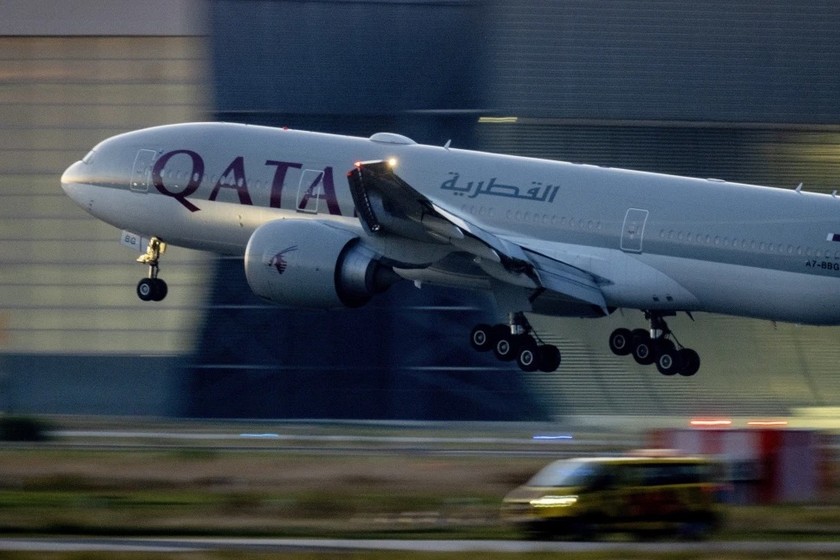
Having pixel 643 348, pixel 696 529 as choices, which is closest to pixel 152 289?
pixel 643 348

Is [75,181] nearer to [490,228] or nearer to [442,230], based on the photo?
[490,228]

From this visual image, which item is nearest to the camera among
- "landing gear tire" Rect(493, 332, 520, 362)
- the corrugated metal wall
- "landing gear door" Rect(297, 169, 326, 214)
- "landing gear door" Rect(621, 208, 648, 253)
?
"landing gear door" Rect(621, 208, 648, 253)

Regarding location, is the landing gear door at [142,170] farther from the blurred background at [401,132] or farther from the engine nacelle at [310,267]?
the blurred background at [401,132]

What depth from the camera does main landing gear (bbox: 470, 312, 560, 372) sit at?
38.6 m

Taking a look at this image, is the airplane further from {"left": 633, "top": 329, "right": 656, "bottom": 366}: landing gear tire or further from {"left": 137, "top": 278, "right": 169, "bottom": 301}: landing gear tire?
{"left": 137, "top": 278, "right": 169, "bottom": 301}: landing gear tire

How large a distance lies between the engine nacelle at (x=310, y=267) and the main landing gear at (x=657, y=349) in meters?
7.33

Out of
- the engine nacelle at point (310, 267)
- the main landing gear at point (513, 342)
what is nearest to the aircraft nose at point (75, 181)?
the engine nacelle at point (310, 267)

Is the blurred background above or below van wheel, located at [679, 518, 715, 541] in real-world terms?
above

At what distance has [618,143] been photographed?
49.8 metres

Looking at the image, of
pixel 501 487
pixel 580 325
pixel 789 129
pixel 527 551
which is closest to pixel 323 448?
pixel 501 487

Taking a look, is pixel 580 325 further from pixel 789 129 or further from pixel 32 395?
pixel 32 395

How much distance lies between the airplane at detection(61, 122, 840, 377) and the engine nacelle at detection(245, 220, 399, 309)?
0.13 feet

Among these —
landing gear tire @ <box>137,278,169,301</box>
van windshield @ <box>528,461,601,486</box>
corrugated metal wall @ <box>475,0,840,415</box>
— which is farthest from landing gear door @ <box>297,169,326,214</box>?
van windshield @ <box>528,461,601,486</box>

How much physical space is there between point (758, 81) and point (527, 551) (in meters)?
33.2
